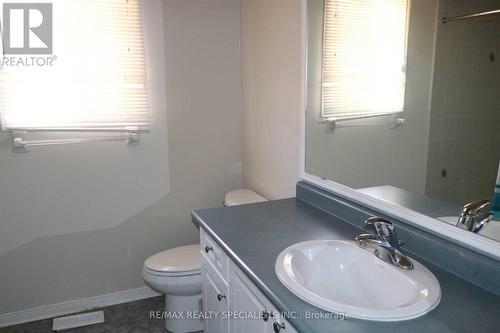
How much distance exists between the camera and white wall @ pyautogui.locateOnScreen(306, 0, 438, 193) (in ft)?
4.72

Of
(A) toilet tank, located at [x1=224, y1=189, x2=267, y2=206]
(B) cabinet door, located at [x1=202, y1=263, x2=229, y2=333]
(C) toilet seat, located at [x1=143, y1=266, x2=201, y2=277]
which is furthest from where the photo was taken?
(A) toilet tank, located at [x1=224, y1=189, x2=267, y2=206]

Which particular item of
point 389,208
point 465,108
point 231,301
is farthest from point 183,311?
point 465,108

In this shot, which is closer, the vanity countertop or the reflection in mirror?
the vanity countertop

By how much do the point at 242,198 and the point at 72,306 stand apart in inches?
52.4

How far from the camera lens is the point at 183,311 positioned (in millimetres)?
2441

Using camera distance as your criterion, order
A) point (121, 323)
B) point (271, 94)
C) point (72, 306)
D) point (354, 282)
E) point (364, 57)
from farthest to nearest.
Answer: point (72, 306)
point (121, 323)
point (271, 94)
point (364, 57)
point (354, 282)

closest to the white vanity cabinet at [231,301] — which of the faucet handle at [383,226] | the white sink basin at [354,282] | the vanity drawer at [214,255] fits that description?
the vanity drawer at [214,255]

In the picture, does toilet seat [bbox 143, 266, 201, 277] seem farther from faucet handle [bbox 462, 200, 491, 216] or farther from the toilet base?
faucet handle [bbox 462, 200, 491, 216]

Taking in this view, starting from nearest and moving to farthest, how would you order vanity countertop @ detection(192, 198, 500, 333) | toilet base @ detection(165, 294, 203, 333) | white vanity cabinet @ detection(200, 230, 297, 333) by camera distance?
vanity countertop @ detection(192, 198, 500, 333)
white vanity cabinet @ detection(200, 230, 297, 333)
toilet base @ detection(165, 294, 203, 333)

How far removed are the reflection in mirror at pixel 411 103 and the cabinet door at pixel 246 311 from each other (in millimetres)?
643

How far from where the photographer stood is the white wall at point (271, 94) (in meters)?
2.20

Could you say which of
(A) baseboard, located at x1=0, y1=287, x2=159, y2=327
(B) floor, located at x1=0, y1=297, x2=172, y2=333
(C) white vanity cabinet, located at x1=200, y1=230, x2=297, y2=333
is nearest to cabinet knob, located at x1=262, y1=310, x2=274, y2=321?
(C) white vanity cabinet, located at x1=200, y1=230, x2=297, y2=333

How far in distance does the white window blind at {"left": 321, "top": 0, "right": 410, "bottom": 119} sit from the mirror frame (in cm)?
13

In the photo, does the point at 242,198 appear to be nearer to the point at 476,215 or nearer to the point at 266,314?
the point at 266,314
